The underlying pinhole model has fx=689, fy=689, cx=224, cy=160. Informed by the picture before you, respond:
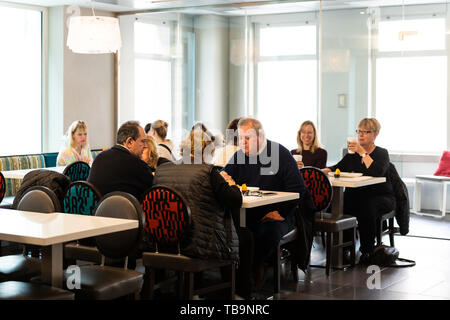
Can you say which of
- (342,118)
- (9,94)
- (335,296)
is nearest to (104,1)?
(9,94)

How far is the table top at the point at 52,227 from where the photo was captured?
3.17 meters

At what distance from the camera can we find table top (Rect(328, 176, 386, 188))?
6.00 meters

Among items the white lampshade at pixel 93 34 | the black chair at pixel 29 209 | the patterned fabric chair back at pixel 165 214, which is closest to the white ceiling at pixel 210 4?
the white lampshade at pixel 93 34

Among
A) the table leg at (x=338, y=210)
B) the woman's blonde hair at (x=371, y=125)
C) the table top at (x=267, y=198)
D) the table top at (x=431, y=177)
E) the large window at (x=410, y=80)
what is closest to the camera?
the table top at (x=267, y=198)

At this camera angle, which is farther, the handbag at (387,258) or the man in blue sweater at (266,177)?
the handbag at (387,258)

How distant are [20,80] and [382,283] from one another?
5.96 meters

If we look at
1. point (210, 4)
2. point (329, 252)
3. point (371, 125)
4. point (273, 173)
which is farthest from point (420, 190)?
point (273, 173)

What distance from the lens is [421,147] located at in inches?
349

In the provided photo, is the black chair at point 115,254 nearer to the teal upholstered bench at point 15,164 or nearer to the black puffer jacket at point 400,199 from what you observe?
the black puffer jacket at point 400,199

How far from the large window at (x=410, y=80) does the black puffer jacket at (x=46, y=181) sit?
5006 mm

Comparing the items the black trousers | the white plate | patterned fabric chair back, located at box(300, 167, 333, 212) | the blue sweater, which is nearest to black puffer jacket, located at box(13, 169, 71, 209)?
the blue sweater

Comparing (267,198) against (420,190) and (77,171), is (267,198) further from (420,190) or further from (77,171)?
(420,190)
